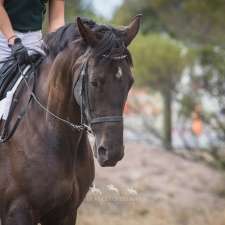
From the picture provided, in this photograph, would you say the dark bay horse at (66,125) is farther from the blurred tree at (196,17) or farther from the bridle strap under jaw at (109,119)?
the blurred tree at (196,17)

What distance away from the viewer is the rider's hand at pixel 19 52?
16.8 ft

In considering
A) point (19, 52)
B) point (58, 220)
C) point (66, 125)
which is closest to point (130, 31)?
point (66, 125)

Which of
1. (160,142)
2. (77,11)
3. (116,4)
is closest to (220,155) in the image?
(160,142)

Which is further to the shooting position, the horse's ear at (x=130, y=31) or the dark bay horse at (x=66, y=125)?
the horse's ear at (x=130, y=31)

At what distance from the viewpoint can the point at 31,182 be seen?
15.8 feet

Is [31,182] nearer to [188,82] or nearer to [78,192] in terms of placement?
[78,192]

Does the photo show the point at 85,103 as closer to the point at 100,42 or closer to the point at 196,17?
the point at 100,42

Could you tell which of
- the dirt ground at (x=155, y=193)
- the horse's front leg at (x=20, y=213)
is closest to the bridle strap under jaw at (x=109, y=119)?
the horse's front leg at (x=20, y=213)

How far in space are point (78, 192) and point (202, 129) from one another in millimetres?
8701

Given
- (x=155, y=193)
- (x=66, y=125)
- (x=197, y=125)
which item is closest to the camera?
(x=66, y=125)

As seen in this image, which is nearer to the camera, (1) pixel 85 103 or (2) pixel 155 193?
(1) pixel 85 103

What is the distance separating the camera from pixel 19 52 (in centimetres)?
511

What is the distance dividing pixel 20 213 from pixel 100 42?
47.5 inches

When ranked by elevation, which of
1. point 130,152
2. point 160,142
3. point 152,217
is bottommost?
point 130,152
